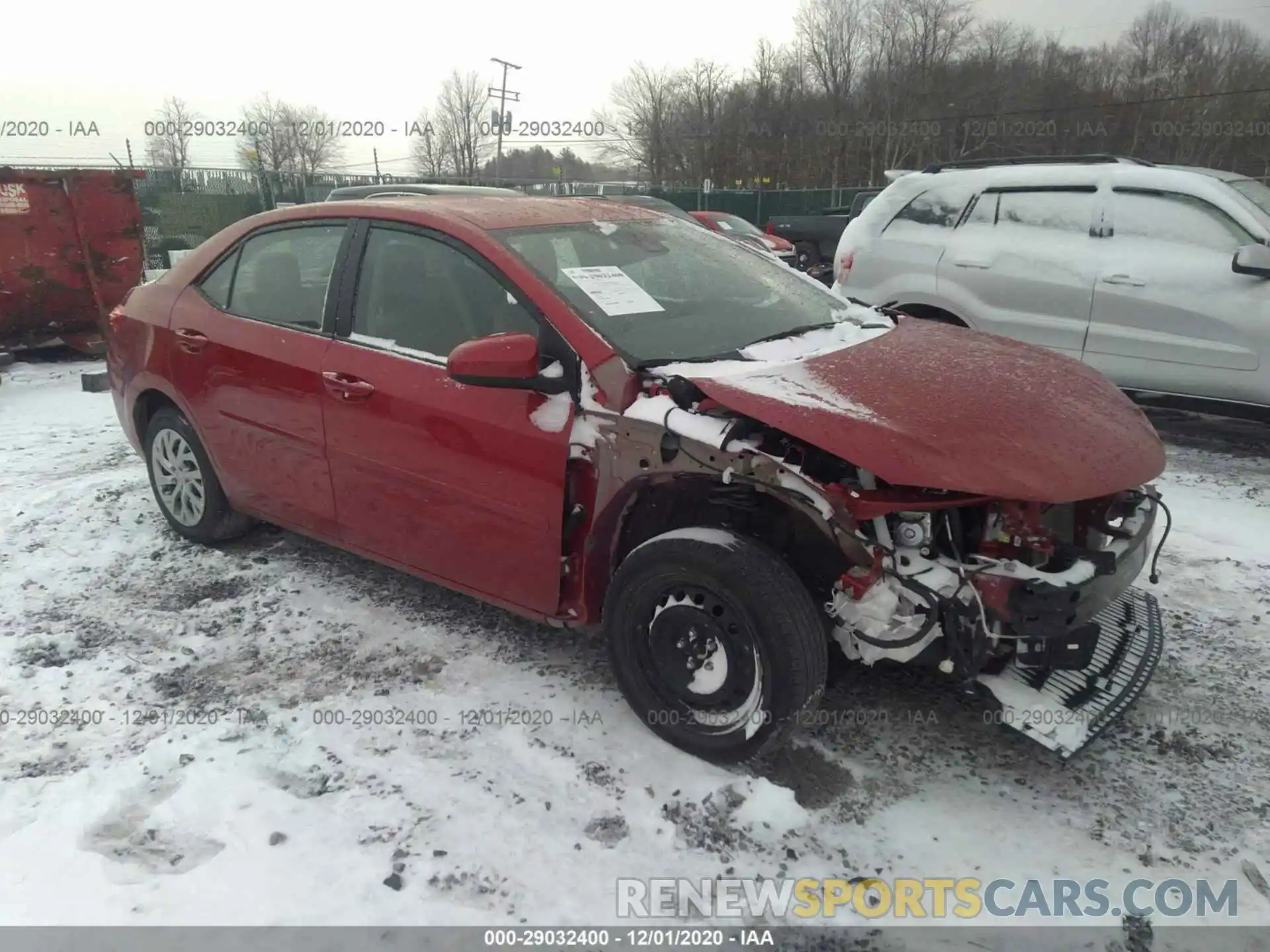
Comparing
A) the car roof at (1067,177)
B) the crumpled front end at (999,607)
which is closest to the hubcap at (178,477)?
the crumpled front end at (999,607)

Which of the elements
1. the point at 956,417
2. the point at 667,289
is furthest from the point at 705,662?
the point at 667,289

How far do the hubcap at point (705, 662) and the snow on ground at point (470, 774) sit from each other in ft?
0.59

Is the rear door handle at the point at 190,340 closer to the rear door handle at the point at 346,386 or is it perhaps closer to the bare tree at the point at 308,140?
the rear door handle at the point at 346,386

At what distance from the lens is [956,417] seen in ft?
7.85

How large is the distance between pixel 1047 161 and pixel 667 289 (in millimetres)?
4666

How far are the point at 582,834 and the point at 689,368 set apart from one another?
1416mm

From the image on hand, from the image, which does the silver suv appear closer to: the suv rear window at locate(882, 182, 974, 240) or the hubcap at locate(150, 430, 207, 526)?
the suv rear window at locate(882, 182, 974, 240)

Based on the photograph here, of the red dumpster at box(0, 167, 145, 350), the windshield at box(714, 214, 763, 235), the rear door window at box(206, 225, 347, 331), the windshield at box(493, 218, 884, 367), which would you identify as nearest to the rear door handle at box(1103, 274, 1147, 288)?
the windshield at box(493, 218, 884, 367)

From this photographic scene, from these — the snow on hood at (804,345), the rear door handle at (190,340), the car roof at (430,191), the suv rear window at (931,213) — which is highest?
the car roof at (430,191)

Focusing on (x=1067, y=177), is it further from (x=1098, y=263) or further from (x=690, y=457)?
(x=690, y=457)

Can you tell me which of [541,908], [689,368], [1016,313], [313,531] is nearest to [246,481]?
[313,531]

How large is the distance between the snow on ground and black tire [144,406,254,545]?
427 millimetres

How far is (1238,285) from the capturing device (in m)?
5.32

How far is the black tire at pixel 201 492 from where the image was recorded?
13.4ft
